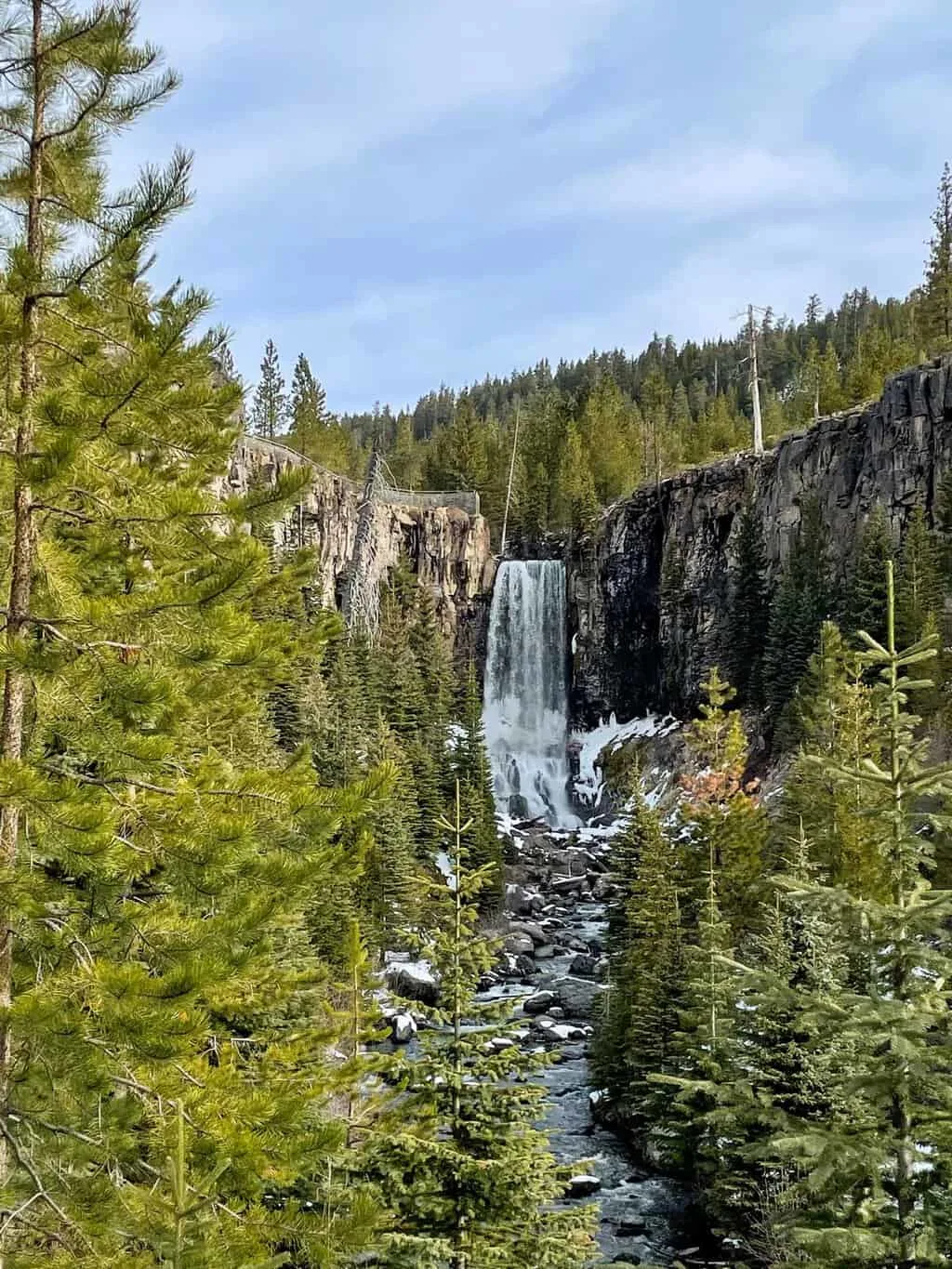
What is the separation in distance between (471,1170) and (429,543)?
195ft

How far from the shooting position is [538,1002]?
29219 mm

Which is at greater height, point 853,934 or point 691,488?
point 691,488

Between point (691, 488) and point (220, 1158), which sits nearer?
point (220, 1158)

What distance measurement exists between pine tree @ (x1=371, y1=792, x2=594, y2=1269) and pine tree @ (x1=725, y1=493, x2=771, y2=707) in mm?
43055

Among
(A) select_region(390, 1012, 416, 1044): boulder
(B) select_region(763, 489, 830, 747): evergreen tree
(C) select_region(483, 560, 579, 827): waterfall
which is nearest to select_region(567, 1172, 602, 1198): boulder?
(A) select_region(390, 1012, 416, 1044): boulder

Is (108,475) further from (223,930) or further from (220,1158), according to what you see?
(220,1158)

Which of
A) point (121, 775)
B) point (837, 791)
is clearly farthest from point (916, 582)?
point (121, 775)

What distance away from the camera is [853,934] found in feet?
21.6

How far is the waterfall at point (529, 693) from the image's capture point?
57969 mm

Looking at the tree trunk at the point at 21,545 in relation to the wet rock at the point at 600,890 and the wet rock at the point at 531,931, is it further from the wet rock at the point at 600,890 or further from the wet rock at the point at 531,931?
the wet rock at the point at 600,890

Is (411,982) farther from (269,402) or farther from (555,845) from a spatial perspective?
(269,402)

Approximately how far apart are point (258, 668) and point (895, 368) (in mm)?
65929

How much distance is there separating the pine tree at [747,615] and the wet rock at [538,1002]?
80.8ft

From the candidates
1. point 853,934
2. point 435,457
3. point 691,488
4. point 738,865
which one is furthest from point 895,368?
point 853,934
